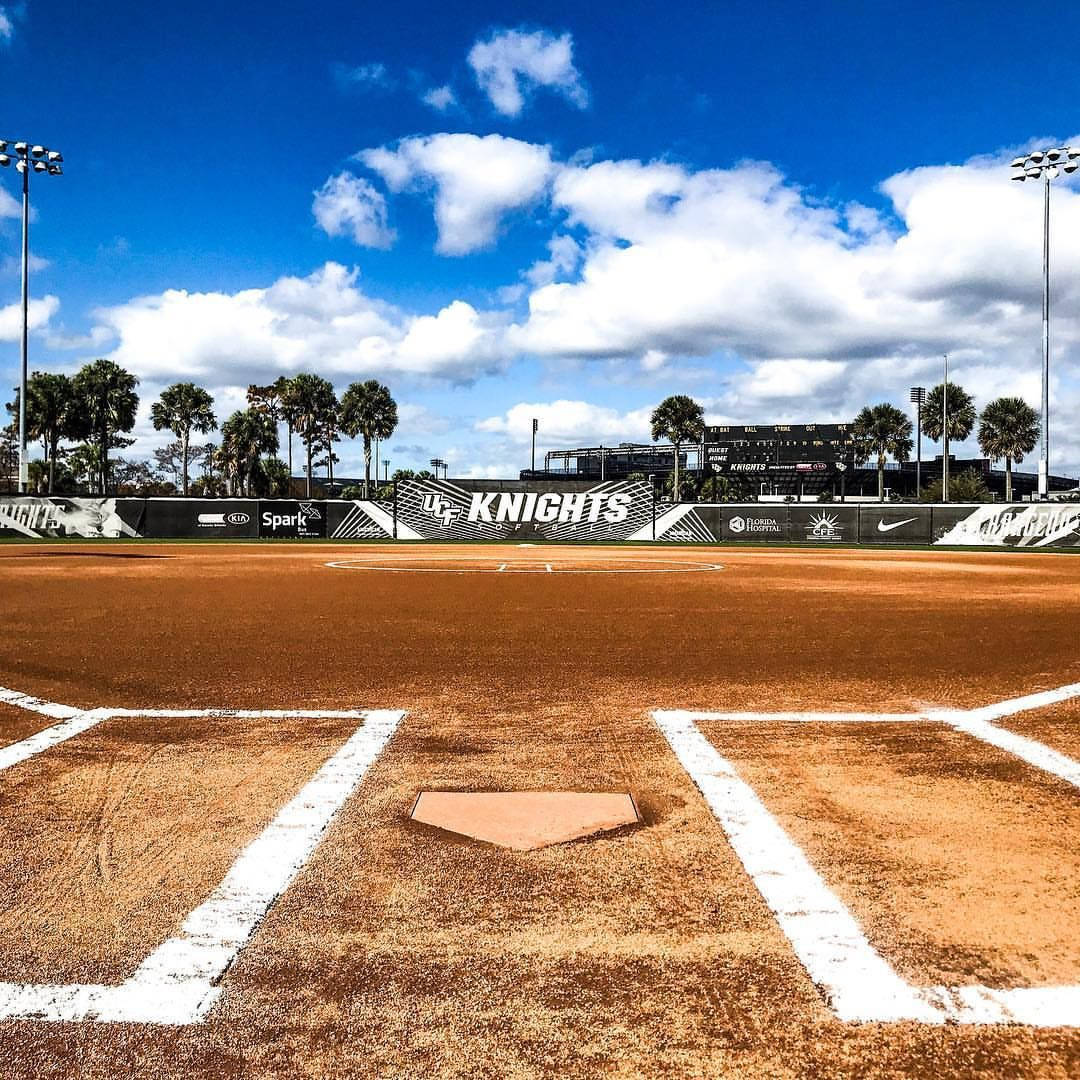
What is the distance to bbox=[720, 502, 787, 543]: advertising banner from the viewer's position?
38594 mm

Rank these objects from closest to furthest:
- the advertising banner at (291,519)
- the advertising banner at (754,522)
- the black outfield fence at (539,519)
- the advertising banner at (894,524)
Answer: the black outfield fence at (539,519) → the advertising banner at (894,524) → the advertising banner at (754,522) → the advertising banner at (291,519)

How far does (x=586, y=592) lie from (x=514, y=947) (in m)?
11.5

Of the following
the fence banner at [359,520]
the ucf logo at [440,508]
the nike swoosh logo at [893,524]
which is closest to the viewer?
the nike swoosh logo at [893,524]

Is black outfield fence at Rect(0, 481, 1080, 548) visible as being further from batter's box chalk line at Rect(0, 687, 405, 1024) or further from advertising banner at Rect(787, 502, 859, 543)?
batter's box chalk line at Rect(0, 687, 405, 1024)

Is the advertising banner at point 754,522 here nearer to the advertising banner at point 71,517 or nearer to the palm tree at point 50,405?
the advertising banner at point 71,517

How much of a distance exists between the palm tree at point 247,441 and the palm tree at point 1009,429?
63.0 metres

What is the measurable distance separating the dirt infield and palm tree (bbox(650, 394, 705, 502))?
227 feet

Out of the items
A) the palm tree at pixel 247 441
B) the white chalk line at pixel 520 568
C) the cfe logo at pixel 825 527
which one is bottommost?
the white chalk line at pixel 520 568

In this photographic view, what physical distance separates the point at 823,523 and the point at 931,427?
146 ft

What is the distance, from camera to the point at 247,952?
241 cm

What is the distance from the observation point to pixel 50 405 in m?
60.7

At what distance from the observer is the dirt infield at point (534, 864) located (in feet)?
6.68

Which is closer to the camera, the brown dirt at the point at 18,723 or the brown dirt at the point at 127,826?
the brown dirt at the point at 127,826

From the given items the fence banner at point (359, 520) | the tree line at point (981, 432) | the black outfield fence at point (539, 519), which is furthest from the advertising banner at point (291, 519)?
the tree line at point (981, 432)
